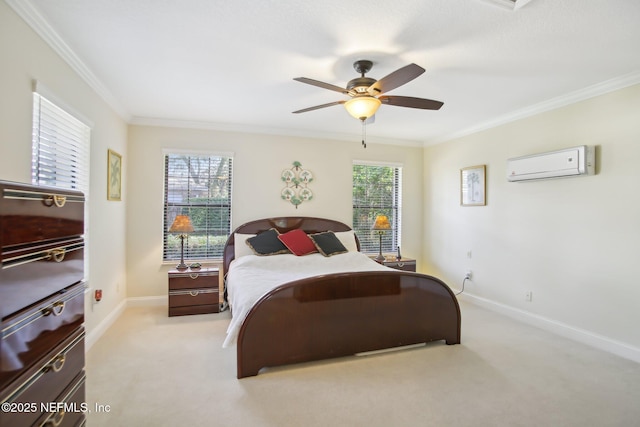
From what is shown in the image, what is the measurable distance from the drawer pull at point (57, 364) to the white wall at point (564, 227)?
4.14 meters

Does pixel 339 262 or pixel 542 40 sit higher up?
pixel 542 40

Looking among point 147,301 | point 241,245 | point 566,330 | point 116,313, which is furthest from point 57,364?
point 566,330

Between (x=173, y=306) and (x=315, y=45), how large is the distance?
131 inches

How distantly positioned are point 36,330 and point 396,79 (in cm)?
235

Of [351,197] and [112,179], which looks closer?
[112,179]

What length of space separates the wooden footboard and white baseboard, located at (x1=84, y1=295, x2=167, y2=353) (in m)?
1.50

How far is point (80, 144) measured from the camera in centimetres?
284

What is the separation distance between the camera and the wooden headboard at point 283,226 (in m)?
4.39

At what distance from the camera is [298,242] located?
433 cm

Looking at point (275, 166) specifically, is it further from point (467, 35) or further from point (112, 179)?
A: point (467, 35)

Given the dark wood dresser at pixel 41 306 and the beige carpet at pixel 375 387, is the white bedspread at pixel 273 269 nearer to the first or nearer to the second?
the beige carpet at pixel 375 387

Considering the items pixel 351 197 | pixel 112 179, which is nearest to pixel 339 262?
pixel 351 197

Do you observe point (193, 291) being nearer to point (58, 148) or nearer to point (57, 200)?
point (58, 148)

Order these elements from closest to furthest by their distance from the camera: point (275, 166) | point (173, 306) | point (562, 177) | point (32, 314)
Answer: point (32, 314)
point (562, 177)
point (173, 306)
point (275, 166)
